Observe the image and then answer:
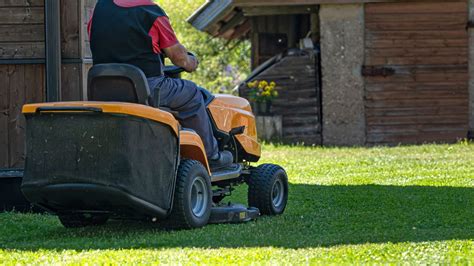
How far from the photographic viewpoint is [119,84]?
25.4 feet

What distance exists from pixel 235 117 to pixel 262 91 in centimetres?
1138

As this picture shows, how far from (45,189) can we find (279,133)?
13.4m

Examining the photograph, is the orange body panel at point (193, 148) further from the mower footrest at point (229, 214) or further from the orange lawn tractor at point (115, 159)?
the mower footrest at point (229, 214)

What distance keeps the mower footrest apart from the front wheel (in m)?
0.54

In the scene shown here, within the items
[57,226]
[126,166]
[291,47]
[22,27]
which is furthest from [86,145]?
[291,47]

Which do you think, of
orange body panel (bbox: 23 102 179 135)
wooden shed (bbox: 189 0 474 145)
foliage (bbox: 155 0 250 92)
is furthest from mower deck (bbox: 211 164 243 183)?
foliage (bbox: 155 0 250 92)

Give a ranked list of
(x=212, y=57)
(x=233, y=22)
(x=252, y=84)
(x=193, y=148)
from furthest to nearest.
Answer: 1. (x=212, y=57)
2. (x=233, y=22)
3. (x=252, y=84)
4. (x=193, y=148)

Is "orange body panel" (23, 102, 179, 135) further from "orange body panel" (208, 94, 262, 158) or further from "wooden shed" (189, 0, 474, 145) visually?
"wooden shed" (189, 0, 474, 145)

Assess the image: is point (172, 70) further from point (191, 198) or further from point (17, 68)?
point (17, 68)

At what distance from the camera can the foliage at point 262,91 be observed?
20.4 metres

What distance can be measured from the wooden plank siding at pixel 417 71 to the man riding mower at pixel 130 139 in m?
12.2

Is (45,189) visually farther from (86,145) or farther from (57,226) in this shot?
(57,226)

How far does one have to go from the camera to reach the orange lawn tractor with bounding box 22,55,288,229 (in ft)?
24.4

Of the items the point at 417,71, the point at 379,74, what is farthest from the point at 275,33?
the point at 417,71
